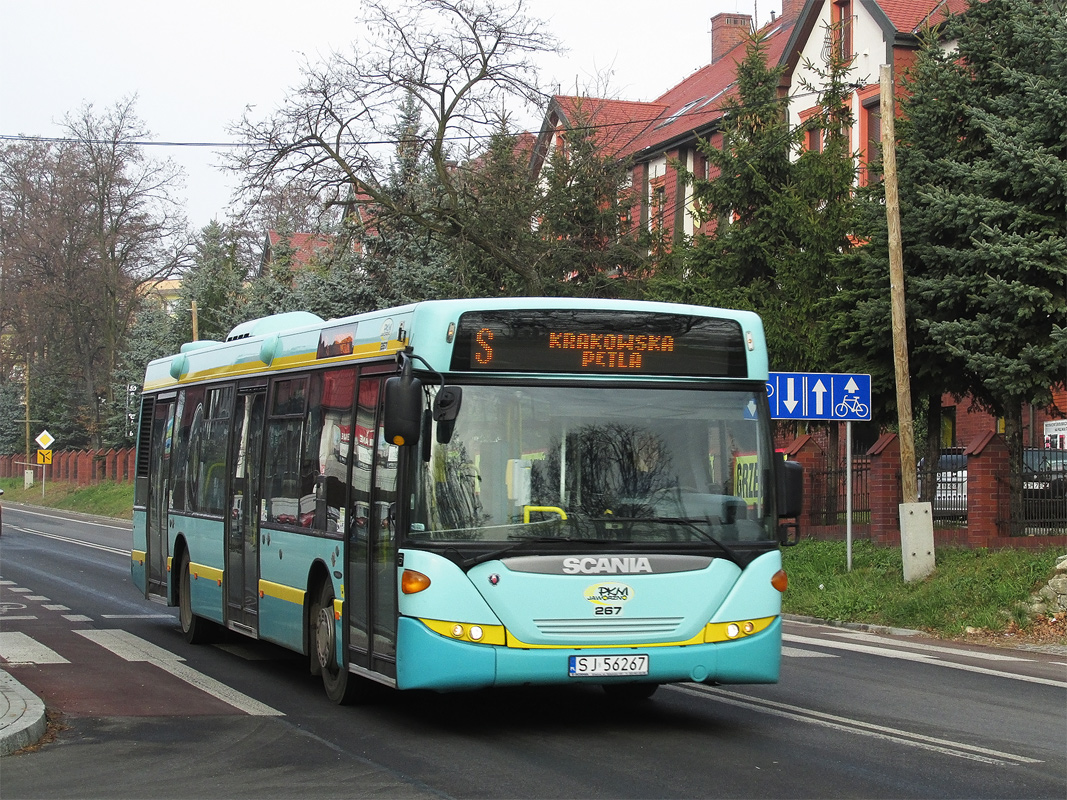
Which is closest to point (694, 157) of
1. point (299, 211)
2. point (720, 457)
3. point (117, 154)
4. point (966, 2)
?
point (299, 211)

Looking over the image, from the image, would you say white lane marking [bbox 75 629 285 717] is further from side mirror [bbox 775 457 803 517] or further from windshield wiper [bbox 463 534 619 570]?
side mirror [bbox 775 457 803 517]

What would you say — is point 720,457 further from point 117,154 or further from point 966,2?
point 117,154

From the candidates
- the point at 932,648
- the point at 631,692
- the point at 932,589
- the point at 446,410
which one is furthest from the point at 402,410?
the point at 932,589

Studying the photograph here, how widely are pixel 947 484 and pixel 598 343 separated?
13096 millimetres

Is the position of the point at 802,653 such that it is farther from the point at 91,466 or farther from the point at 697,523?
the point at 91,466

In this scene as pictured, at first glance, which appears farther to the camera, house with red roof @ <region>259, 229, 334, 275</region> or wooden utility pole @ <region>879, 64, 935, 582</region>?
house with red roof @ <region>259, 229, 334, 275</region>

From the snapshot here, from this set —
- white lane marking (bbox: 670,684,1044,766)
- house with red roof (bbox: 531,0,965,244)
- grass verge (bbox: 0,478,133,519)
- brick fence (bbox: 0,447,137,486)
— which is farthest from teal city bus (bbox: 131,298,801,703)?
brick fence (bbox: 0,447,137,486)

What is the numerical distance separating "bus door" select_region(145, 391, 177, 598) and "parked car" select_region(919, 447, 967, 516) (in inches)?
431

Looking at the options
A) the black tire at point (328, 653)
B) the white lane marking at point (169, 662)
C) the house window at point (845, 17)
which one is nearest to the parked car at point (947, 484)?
the white lane marking at point (169, 662)

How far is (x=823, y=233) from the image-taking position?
2373cm

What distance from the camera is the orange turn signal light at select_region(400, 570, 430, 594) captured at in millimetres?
8688

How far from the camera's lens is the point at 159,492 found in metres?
15.8

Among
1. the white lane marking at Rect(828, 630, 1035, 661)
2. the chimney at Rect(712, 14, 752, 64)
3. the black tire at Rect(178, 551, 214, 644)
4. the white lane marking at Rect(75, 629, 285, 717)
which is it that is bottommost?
the white lane marking at Rect(828, 630, 1035, 661)

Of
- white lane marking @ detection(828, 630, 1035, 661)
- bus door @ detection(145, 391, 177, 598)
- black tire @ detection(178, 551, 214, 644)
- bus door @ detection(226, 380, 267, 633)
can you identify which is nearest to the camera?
bus door @ detection(226, 380, 267, 633)
